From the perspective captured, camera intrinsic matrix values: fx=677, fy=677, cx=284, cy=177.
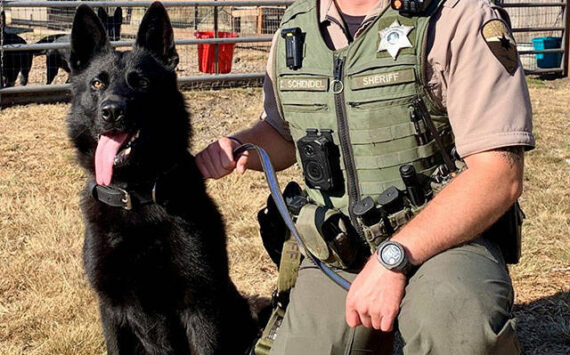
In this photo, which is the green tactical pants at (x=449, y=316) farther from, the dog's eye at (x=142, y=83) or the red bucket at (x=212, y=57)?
the red bucket at (x=212, y=57)

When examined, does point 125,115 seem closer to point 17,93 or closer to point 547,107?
point 17,93

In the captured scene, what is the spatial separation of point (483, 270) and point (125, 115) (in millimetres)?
1445

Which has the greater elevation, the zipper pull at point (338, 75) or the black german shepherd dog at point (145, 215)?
the zipper pull at point (338, 75)

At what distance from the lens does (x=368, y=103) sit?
2156mm

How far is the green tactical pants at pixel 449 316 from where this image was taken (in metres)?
1.75

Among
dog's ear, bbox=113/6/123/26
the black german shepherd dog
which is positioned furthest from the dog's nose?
dog's ear, bbox=113/6/123/26

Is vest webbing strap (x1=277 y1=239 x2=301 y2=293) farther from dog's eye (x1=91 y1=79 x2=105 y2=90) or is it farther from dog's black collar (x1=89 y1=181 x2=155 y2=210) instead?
dog's eye (x1=91 y1=79 x2=105 y2=90)

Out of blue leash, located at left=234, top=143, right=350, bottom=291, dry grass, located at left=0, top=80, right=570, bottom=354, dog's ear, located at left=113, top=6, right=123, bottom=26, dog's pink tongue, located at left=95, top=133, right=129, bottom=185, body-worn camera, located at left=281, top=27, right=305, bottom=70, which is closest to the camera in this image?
blue leash, located at left=234, top=143, right=350, bottom=291

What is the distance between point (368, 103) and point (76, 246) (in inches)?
95.7

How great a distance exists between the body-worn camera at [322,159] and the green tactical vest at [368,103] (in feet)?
0.07

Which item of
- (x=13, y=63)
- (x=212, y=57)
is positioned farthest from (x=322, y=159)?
(x=212, y=57)

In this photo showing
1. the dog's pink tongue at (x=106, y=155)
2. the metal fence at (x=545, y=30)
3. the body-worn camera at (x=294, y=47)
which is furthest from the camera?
the metal fence at (x=545, y=30)

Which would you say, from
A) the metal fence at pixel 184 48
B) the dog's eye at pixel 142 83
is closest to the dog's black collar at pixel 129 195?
the dog's eye at pixel 142 83

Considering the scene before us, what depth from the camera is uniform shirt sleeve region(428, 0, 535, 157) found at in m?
1.93
